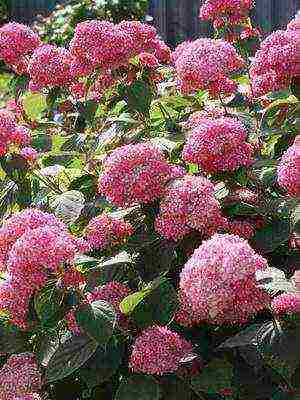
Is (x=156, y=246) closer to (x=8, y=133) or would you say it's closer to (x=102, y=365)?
(x=102, y=365)

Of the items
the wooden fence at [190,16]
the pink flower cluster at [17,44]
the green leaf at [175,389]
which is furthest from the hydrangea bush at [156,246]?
the wooden fence at [190,16]

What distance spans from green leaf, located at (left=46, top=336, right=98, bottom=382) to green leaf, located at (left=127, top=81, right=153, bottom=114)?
78 centimetres

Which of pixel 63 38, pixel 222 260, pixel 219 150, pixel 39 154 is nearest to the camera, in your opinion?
pixel 222 260

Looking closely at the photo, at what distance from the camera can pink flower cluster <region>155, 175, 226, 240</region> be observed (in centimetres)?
186

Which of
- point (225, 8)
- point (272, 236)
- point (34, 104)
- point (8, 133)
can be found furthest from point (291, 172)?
point (34, 104)

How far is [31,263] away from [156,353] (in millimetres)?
272

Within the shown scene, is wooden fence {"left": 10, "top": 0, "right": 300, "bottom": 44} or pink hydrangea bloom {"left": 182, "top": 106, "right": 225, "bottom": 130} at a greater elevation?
pink hydrangea bloom {"left": 182, "top": 106, "right": 225, "bottom": 130}

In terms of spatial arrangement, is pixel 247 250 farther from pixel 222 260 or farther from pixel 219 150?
pixel 219 150

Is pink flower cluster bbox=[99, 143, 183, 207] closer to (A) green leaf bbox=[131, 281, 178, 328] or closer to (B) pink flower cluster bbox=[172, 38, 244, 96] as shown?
(A) green leaf bbox=[131, 281, 178, 328]

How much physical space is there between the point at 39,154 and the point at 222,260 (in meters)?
1.13

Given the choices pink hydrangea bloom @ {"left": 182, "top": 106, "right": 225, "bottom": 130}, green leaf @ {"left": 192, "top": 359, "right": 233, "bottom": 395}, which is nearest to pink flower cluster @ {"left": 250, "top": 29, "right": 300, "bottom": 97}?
pink hydrangea bloom @ {"left": 182, "top": 106, "right": 225, "bottom": 130}

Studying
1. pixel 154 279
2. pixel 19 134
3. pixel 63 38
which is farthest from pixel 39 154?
pixel 63 38

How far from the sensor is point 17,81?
2916 millimetres

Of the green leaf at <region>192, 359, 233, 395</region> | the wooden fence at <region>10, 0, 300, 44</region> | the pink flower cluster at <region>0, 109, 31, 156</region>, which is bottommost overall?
the wooden fence at <region>10, 0, 300, 44</region>
